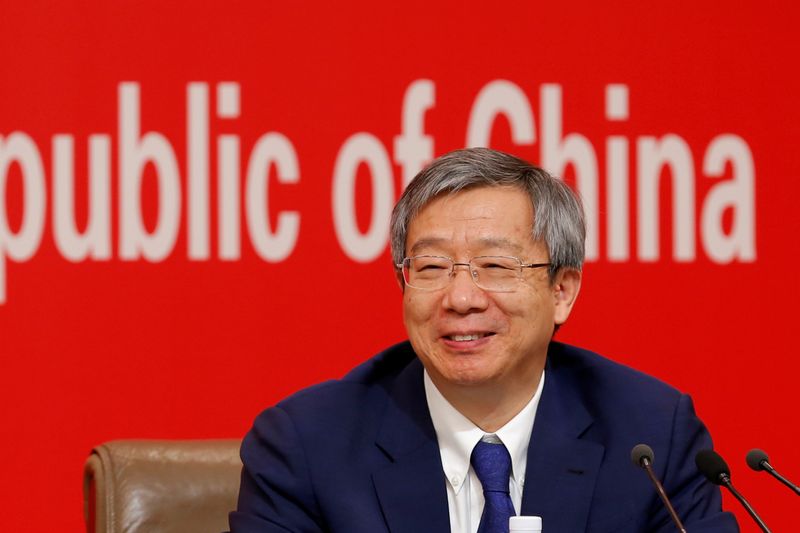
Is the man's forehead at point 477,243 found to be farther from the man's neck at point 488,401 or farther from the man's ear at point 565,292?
the man's neck at point 488,401

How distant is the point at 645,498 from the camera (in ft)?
6.57

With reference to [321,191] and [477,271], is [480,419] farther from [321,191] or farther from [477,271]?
[321,191]

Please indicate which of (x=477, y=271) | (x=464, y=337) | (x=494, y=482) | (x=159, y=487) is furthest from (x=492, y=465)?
(x=159, y=487)

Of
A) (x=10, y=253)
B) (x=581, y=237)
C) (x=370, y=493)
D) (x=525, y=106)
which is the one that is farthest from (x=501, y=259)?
(x=10, y=253)

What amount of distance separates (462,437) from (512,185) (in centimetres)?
45

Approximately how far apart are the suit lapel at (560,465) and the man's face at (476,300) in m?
0.11

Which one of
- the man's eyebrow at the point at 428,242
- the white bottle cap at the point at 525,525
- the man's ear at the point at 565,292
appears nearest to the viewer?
the white bottle cap at the point at 525,525

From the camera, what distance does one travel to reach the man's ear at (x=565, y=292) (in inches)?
85.9

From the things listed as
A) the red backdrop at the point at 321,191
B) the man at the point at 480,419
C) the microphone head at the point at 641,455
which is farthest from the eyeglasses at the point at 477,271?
the red backdrop at the point at 321,191

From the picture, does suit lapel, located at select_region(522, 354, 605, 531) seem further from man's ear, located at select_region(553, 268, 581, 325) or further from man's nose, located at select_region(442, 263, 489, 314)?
man's nose, located at select_region(442, 263, 489, 314)

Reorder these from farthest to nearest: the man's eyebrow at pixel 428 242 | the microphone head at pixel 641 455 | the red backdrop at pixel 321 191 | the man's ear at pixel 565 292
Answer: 1. the red backdrop at pixel 321 191
2. the man's ear at pixel 565 292
3. the man's eyebrow at pixel 428 242
4. the microphone head at pixel 641 455

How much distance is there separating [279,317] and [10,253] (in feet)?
2.12

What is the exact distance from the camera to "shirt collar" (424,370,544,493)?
6.89 ft

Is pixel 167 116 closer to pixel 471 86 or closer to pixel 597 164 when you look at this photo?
pixel 471 86
